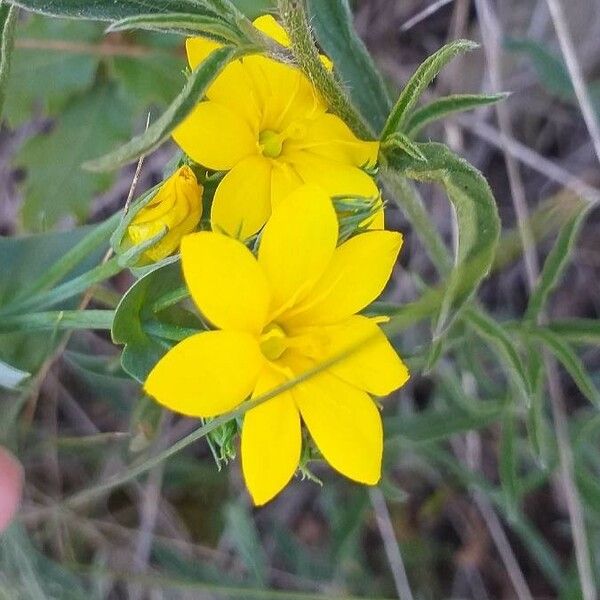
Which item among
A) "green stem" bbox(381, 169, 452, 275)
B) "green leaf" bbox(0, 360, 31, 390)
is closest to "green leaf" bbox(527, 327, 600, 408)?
"green stem" bbox(381, 169, 452, 275)

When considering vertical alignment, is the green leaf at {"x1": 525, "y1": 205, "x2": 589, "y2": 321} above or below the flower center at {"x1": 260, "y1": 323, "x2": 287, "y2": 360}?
below

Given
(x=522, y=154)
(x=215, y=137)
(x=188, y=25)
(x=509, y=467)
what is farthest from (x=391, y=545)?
(x=188, y=25)

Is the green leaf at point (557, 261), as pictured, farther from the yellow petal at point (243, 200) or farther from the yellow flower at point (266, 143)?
the yellow petal at point (243, 200)

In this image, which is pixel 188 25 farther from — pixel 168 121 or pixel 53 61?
pixel 53 61

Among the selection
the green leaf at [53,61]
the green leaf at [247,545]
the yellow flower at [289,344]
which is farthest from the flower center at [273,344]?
the green leaf at [53,61]

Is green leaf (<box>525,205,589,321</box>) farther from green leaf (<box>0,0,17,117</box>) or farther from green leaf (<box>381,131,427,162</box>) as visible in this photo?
green leaf (<box>0,0,17,117</box>)

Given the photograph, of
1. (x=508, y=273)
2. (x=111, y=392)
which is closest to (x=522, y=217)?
(x=508, y=273)

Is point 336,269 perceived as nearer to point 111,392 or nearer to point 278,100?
point 278,100
